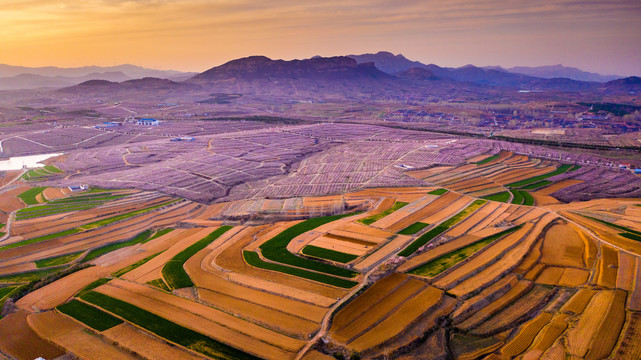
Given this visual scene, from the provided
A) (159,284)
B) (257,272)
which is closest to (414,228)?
(257,272)

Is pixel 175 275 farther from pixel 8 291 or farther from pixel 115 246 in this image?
pixel 8 291

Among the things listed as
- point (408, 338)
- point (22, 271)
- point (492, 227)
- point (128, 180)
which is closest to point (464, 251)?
point (492, 227)

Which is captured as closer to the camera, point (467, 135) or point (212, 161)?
point (212, 161)

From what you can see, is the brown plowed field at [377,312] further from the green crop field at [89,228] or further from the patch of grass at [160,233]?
the green crop field at [89,228]

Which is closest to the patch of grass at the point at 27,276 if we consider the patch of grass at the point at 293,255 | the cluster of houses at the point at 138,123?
the patch of grass at the point at 293,255

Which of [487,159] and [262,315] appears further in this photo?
[487,159]

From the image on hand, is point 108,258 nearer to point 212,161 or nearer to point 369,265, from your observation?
point 369,265
